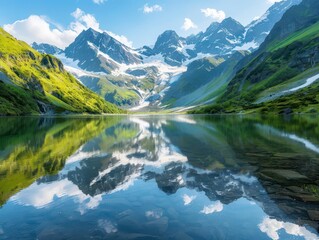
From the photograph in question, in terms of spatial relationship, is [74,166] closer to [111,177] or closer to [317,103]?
[111,177]

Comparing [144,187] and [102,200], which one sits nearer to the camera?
[102,200]

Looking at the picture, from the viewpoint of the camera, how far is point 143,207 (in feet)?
60.5

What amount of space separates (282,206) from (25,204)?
15.6 metres

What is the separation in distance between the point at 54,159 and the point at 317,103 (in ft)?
550

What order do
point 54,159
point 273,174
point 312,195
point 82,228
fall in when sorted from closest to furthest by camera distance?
point 82,228, point 312,195, point 273,174, point 54,159

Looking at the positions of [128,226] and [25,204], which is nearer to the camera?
[128,226]

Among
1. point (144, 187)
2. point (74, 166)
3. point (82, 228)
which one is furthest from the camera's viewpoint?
point (74, 166)

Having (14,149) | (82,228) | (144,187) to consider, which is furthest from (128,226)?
(14,149)

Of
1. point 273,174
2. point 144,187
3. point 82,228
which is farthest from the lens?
point 273,174

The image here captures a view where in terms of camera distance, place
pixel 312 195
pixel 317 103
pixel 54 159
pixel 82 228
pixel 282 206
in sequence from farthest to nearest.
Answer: pixel 317 103, pixel 54 159, pixel 312 195, pixel 282 206, pixel 82 228

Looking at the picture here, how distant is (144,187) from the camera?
23.2m

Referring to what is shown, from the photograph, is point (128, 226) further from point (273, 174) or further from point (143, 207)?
point (273, 174)

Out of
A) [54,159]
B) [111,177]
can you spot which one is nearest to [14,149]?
[54,159]

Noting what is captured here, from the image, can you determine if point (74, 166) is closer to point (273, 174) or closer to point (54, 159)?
Result: point (54, 159)
